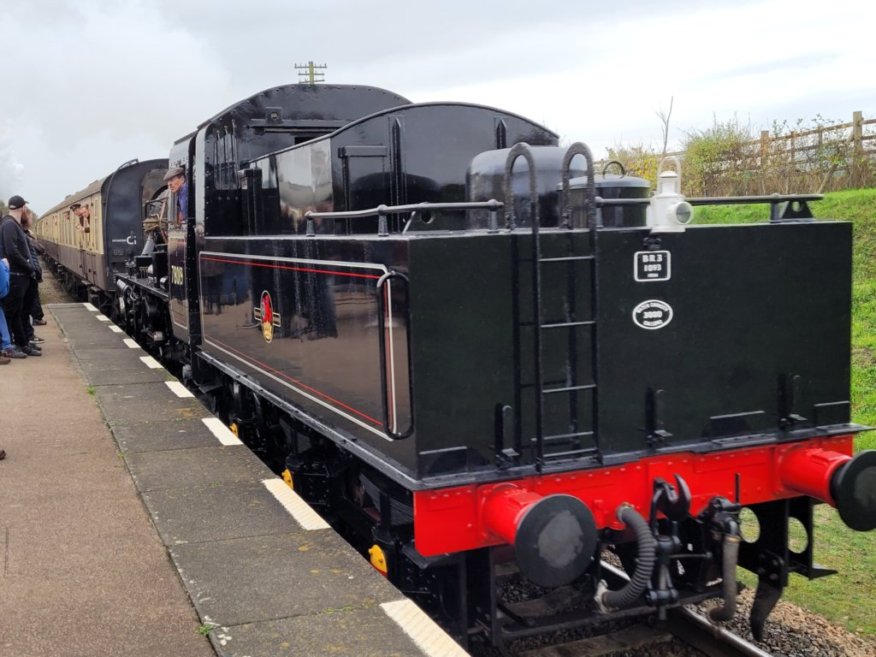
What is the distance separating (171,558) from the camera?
13.6ft

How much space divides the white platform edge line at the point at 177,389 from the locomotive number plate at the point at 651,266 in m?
4.88

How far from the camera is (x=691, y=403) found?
398 cm

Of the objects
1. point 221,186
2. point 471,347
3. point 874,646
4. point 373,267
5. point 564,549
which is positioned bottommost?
point 874,646

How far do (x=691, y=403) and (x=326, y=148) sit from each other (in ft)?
7.48

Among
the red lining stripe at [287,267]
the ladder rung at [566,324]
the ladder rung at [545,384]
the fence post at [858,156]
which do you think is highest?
the fence post at [858,156]

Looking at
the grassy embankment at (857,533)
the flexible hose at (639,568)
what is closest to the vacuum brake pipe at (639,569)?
the flexible hose at (639,568)

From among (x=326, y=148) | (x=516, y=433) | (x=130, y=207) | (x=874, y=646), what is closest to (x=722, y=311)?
(x=516, y=433)

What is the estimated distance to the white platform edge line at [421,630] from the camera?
3.26 m

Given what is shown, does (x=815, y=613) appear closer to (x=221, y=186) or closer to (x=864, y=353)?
(x=221, y=186)

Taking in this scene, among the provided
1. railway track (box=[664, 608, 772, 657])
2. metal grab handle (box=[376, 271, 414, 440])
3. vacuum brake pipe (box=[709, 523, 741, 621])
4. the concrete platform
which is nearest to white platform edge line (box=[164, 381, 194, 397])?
the concrete platform

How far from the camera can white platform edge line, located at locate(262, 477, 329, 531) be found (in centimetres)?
455

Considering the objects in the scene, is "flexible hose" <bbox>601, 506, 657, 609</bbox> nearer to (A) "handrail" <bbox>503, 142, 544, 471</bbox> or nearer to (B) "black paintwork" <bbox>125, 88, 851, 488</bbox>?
(B) "black paintwork" <bbox>125, 88, 851, 488</bbox>

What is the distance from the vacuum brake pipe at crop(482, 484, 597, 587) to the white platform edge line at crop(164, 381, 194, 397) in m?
4.83

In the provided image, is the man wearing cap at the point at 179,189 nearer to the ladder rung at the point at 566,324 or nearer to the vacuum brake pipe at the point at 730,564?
the ladder rung at the point at 566,324
